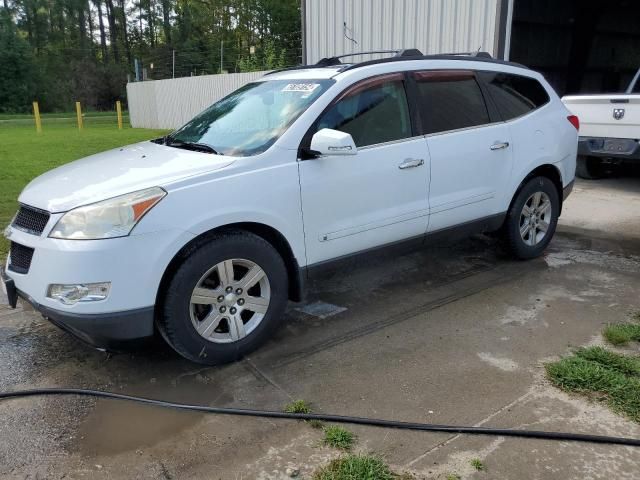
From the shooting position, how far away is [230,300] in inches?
133

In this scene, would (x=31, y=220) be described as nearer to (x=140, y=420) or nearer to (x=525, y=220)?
(x=140, y=420)

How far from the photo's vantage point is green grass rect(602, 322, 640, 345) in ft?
12.0

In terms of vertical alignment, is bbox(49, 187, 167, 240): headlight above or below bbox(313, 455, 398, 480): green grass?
above

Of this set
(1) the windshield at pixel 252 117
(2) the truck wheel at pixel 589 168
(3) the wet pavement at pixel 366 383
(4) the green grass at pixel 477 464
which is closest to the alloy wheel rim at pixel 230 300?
(3) the wet pavement at pixel 366 383

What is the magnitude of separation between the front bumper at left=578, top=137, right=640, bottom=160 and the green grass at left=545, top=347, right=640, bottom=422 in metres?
5.20

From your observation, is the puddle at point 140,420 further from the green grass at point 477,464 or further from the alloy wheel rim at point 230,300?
the green grass at point 477,464

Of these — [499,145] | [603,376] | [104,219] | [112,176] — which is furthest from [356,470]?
[499,145]

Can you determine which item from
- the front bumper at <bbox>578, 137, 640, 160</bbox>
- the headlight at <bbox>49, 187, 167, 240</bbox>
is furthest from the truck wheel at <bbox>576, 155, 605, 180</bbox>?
the headlight at <bbox>49, 187, 167, 240</bbox>

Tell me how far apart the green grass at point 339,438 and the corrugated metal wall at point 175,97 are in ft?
52.6

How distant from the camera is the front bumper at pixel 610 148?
7.69 m

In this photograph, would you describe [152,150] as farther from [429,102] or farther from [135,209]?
[429,102]

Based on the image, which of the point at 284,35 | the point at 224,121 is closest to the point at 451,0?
the point at 224,121

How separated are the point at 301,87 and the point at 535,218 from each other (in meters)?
2.65

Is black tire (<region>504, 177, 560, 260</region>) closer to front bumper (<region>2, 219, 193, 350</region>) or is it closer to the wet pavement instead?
the wet pavement
